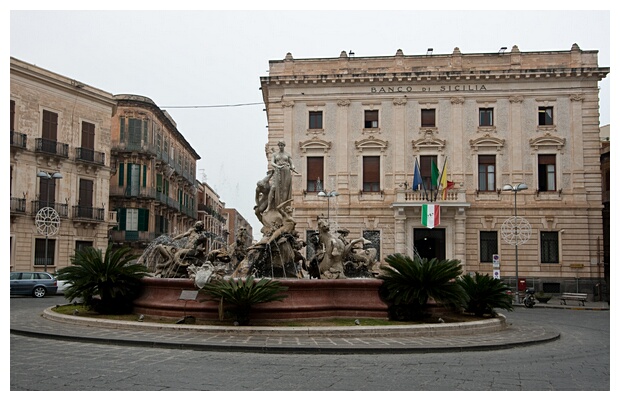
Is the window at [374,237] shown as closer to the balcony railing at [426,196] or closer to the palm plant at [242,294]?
the balcony railing at [426,196]

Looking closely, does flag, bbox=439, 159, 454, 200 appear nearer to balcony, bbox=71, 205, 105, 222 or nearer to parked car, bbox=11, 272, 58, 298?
parked car, bbox=11, 272, 58, 298

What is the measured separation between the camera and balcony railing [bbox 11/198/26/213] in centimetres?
3317

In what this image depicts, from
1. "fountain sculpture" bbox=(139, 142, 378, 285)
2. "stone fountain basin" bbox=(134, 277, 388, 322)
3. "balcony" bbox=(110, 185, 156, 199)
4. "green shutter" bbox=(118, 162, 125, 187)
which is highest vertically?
"green shutter" bbox=(118, 162, 125, 187)

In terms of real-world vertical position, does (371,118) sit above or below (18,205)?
above

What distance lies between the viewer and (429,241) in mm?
35938

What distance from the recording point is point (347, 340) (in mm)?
11258

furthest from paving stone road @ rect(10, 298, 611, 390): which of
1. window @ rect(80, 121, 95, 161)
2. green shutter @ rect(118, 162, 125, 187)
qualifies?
green shutter @ rect(118, 162, 125, 187)

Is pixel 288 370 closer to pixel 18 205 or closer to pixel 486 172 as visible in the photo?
pixel 18 205

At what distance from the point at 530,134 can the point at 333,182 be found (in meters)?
11.4

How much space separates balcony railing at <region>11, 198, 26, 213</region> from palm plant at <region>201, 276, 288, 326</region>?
2470cm

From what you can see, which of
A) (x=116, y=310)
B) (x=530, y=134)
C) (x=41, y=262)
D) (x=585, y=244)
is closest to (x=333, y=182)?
(x=530, y=134)

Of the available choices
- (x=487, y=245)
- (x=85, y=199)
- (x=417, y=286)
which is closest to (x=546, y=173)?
(x=487, y=245)

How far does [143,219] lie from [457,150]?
24.9 m

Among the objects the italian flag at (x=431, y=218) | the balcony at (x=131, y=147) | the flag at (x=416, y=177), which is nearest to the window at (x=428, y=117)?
the flag at (x=416, y=177)
